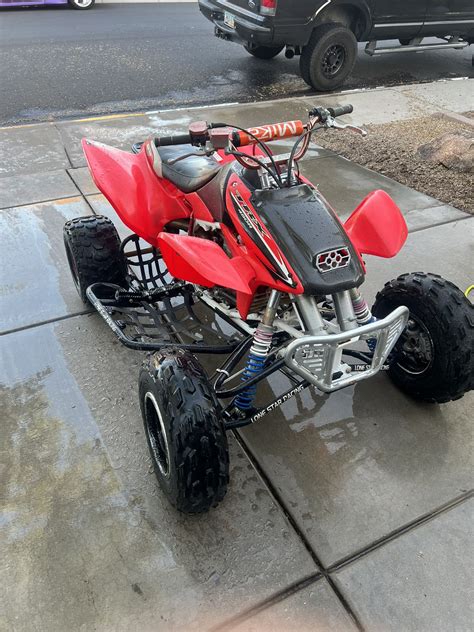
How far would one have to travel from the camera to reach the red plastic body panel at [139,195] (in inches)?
115

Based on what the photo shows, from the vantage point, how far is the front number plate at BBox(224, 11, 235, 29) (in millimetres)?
7578

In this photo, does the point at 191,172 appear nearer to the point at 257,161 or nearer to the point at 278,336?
the point at 257,161

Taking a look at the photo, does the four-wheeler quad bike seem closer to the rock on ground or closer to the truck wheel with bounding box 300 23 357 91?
the rock on ground

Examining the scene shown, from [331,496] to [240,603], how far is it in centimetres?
60

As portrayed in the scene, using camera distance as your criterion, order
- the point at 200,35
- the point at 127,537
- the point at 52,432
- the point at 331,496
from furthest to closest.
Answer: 1. the point at 200,35
2. the point at 52,432
3. the point at 331,496
4. the point at 127,537

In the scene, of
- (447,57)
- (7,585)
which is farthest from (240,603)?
(447,57)

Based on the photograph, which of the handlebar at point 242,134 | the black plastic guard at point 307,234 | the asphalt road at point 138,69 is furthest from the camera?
the asphalt road at point 138,69

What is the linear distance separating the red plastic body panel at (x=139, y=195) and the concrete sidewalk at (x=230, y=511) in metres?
0.73

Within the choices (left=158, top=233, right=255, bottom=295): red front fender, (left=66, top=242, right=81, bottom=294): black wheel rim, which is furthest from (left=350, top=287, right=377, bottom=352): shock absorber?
(left=66, top=242, right=81, bottom=294): black wheel rim

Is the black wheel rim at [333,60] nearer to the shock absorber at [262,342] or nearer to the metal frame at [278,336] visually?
the metal frame at [278,336]

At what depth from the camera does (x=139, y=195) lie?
2971 mm

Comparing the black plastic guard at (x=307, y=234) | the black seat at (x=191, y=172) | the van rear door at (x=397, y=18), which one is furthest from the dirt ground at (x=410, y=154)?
the black plastic guard at (x=307, y=234)

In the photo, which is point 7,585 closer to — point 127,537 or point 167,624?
point 127,537

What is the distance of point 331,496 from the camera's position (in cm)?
233
